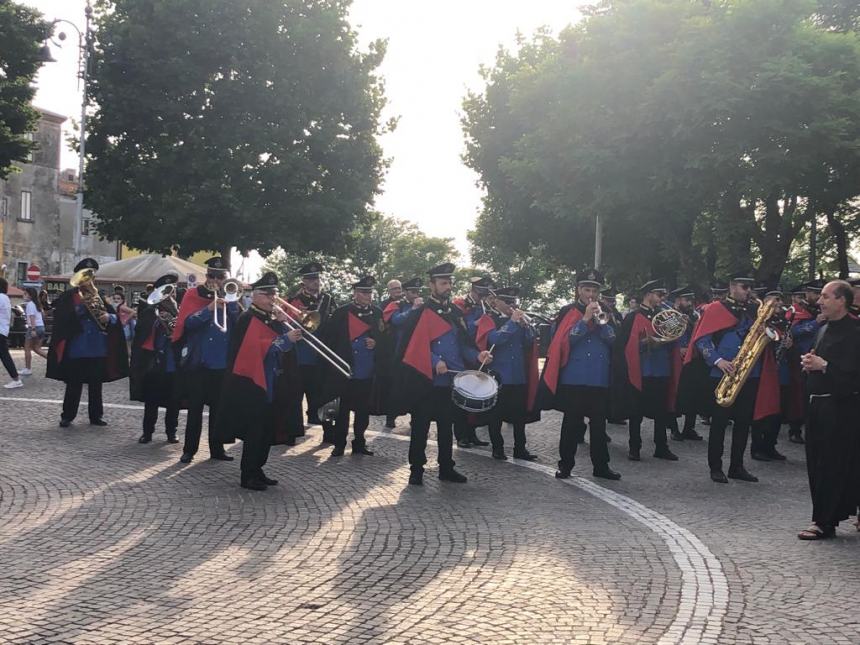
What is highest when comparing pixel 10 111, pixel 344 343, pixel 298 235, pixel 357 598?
pixel 10 111

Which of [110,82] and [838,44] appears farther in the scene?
[110,82]

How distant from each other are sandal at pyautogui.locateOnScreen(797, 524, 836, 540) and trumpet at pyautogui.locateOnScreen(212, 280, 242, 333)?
597 centimetres

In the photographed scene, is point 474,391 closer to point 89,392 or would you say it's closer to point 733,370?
point 733,370

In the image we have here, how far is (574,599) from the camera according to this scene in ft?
19.2

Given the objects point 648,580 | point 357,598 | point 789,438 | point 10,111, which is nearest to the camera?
point 357,598

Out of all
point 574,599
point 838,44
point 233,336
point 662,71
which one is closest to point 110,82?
point 662,71

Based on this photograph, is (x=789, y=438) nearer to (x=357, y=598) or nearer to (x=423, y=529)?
(x=423, y=529)

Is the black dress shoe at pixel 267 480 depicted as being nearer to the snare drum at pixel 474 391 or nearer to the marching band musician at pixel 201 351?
the marching band musician at pixel 201 351

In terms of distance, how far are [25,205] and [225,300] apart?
52.8 m

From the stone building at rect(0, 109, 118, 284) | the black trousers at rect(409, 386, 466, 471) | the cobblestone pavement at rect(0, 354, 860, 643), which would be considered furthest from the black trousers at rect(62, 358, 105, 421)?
the stone building at rect(0, 109, 118, 284)

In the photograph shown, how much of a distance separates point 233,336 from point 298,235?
22.4 metres

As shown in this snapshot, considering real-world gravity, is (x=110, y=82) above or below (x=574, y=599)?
above

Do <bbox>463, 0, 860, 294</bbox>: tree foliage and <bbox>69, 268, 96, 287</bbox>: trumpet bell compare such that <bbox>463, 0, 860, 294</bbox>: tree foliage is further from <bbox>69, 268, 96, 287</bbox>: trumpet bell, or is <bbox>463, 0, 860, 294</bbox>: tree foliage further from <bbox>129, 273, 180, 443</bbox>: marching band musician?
<bbox>69, 268, 96, 287</bbox>: trumpet bell

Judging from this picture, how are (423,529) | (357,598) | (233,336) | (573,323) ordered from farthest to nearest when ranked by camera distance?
(573,323) → (233,336) → (423,529) → (357,598)
